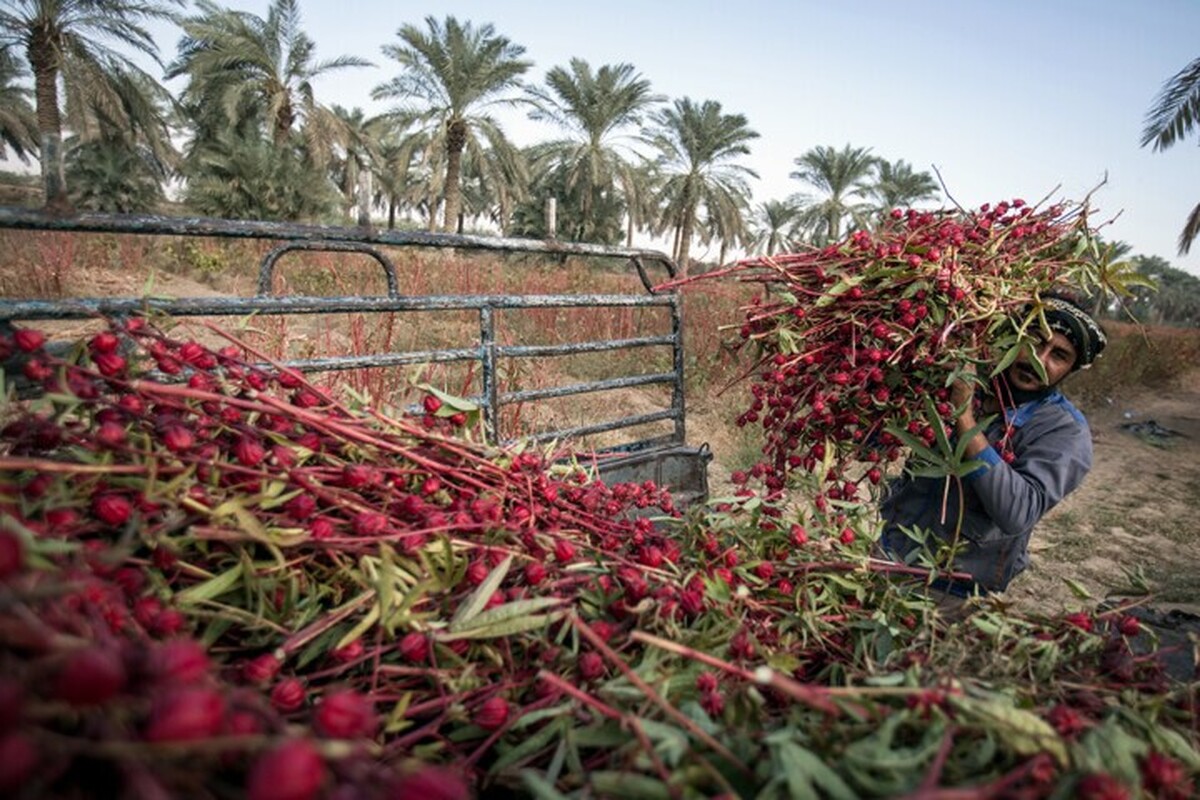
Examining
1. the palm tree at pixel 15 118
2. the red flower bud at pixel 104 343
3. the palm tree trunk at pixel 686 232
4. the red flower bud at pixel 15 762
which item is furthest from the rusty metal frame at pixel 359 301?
the palm tree at pixel 15 118

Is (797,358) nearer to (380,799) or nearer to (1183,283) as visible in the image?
(380,799)

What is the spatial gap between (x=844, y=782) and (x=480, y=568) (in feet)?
1.62

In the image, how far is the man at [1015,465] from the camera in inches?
75.0

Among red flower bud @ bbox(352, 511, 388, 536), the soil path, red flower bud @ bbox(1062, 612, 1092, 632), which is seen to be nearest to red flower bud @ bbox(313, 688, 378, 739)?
red flower bud @ bbox(352, 511, 388, 536)

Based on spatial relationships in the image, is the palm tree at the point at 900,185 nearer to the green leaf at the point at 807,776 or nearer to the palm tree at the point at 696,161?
the palm tree at the point at 696,161

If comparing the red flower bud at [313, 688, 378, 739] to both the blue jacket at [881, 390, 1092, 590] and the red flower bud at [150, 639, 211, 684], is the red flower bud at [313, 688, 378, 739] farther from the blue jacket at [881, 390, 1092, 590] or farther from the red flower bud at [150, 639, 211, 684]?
the blue jacket at [881, 390, 1092, 590]

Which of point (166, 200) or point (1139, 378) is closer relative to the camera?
point (1139, 378)

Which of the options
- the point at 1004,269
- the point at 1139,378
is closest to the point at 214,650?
the point at 1004,269

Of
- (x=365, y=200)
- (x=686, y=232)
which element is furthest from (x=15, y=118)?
(x=365, y=200)

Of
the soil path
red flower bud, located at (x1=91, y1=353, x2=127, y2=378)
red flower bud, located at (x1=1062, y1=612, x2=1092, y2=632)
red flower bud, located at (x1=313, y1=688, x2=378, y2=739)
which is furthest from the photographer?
the soil path

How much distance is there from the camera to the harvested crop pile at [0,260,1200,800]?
417mm

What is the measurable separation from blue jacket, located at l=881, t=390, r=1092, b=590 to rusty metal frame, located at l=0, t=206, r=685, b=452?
108 cm

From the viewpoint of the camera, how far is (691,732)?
2.16 feet

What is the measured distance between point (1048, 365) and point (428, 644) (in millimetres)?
2127
